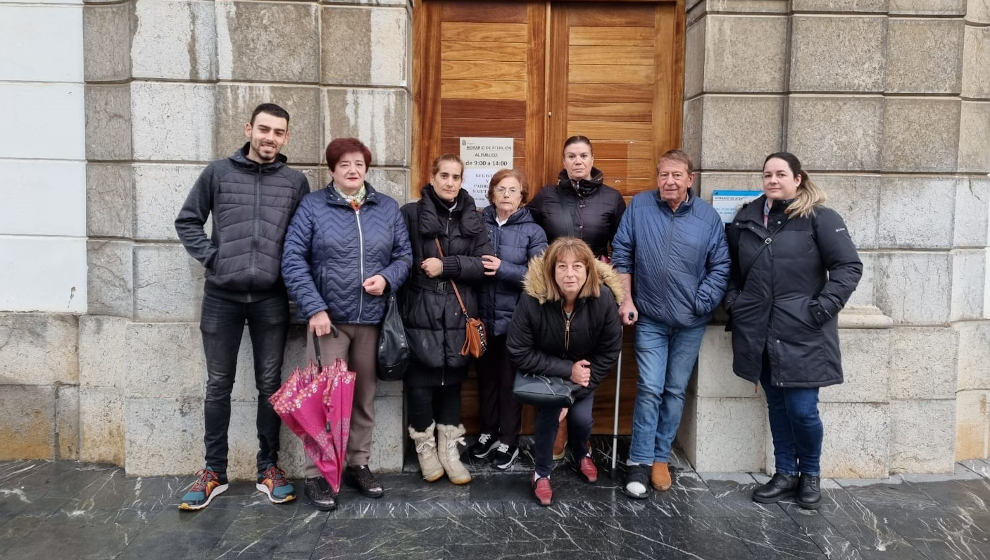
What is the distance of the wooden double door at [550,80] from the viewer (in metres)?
5.23

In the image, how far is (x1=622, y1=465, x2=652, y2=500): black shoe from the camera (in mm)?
4363

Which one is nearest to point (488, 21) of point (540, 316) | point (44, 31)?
point (540, 316)

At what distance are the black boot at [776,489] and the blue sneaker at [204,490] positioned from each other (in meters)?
3.36

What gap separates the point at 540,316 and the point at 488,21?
8.13ft

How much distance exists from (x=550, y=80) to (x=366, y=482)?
3.19 metres

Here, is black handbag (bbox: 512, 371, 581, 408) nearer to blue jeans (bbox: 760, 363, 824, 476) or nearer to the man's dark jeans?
blue jeans (bbox: 760, 363, 824, 476)

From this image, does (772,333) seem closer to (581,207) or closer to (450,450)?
(581,207)

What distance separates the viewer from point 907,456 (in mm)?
4875

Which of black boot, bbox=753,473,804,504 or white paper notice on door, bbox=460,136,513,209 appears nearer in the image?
black boot, bbox=753,473,804,504

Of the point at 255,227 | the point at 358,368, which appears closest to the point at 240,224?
the point at 255,227

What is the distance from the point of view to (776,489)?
437 centimetres

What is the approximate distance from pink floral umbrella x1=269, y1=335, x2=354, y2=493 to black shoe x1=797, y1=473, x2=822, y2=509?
284 cm

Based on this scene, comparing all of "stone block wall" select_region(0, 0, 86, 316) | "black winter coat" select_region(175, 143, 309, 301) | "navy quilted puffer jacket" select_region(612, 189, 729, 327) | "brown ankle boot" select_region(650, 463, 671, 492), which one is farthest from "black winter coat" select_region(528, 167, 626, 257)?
"stone block wall" select_region(0, 0, 86, 316)

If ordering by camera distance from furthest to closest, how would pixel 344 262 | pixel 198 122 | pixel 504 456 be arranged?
pixel 504 456 → pixel 198 122 → pixel 344 262
